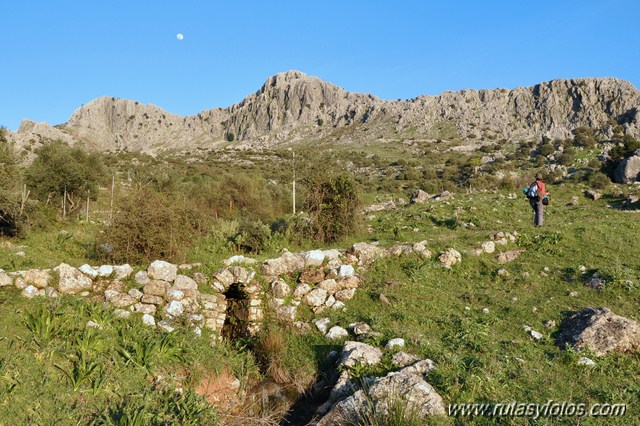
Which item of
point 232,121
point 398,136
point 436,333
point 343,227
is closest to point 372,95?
point 398,136

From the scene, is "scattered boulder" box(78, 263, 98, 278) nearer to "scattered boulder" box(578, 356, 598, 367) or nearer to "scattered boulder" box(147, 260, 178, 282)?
"scattered boulder" box(147, 260, 178, 282)

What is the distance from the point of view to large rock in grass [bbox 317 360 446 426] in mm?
4879

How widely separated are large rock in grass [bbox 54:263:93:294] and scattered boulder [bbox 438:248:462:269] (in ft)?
30.0

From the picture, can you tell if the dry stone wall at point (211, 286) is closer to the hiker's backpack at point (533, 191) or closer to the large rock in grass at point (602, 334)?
the large rock in grass at point (602, 334)

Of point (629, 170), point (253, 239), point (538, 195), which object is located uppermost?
point (629, 170)

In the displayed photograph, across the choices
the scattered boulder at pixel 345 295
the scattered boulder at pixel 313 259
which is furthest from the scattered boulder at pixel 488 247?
the scattered boulder at pixel 313 259

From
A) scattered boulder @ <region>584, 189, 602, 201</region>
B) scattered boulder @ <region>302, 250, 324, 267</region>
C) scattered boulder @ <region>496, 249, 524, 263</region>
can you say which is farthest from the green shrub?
scattered boulder @ <region>584, 189, 602, 201</region>

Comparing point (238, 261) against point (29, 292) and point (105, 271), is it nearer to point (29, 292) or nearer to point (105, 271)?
point (105, 271)

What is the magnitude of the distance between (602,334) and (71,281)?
35.6 ft

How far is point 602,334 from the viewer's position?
696 centimetres

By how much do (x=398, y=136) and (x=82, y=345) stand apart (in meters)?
80.7

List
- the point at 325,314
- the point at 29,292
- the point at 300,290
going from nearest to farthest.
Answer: the point at 29,292
the point at 325,314
the point at 300,290

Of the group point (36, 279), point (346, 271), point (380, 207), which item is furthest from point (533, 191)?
point (36, 279)

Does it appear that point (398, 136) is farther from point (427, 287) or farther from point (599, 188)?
point (427, 287)
